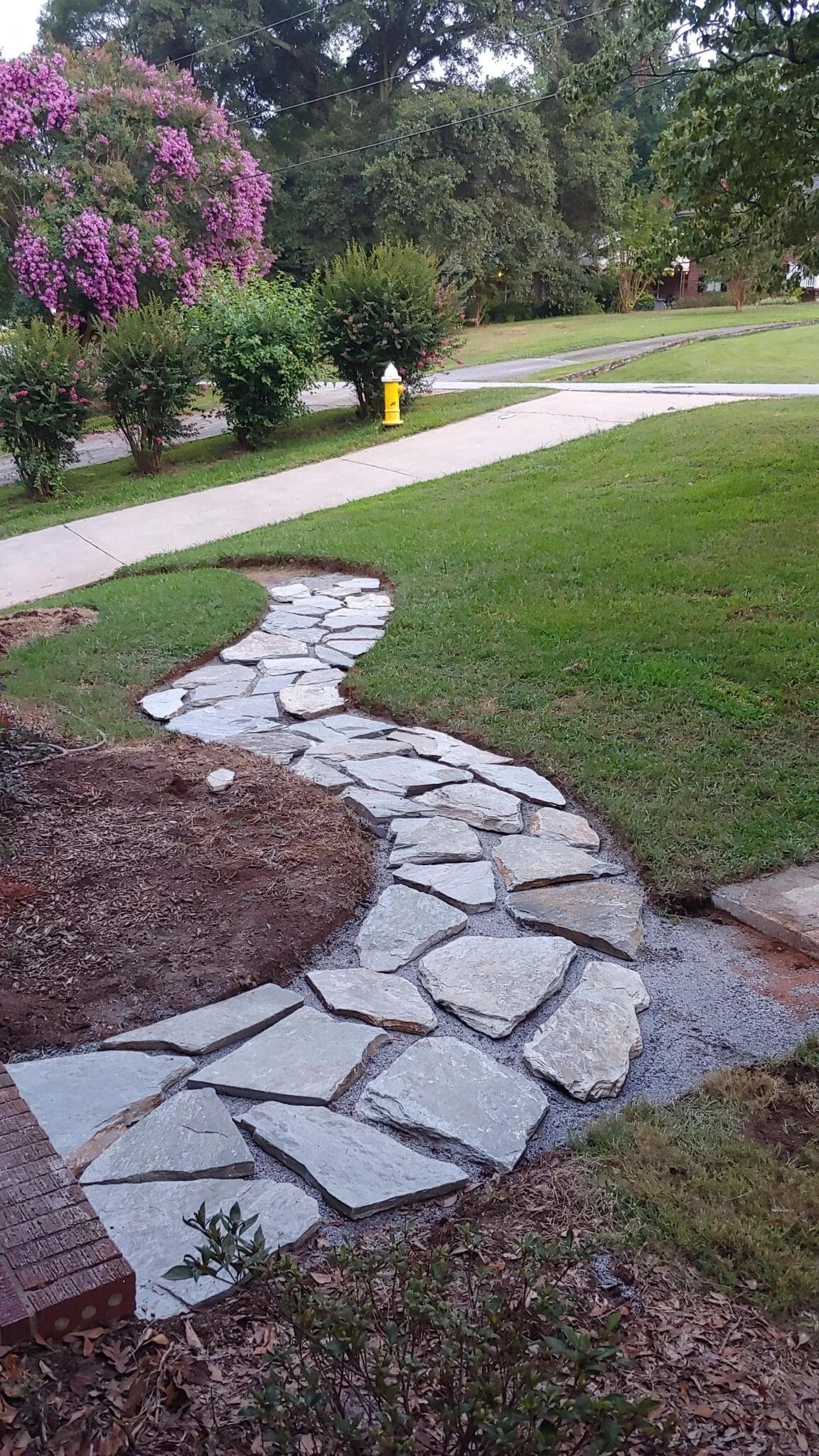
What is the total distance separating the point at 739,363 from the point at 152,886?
14.5 m

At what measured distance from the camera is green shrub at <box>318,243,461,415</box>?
12.1 meters

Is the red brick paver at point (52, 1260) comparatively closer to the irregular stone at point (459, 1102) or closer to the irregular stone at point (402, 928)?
the irregular stone at point (459, 1102)

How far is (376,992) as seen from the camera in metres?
2.85

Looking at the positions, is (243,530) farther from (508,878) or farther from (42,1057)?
(42,1057)

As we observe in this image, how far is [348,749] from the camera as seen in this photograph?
4.41 meters

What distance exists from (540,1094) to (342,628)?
3.92 m

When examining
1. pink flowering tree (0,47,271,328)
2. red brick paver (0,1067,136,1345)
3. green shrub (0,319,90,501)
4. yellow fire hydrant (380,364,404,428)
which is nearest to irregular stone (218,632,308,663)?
red brick paver (0,1067,136,1345)

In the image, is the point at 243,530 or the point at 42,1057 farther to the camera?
the point at 243,530

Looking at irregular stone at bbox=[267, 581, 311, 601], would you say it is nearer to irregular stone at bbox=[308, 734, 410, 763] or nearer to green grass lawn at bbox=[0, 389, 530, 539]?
irregular stone at bbox=[308, 734, 410, 763]

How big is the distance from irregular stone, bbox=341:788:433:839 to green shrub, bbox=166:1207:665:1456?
2166 millimetres

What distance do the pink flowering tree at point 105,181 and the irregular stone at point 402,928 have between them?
605 inches

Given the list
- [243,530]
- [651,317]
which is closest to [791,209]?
[243,530]

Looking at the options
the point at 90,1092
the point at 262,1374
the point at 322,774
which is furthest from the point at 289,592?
the point at 262,1374

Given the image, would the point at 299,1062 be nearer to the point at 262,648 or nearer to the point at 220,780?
the point at 220,780
